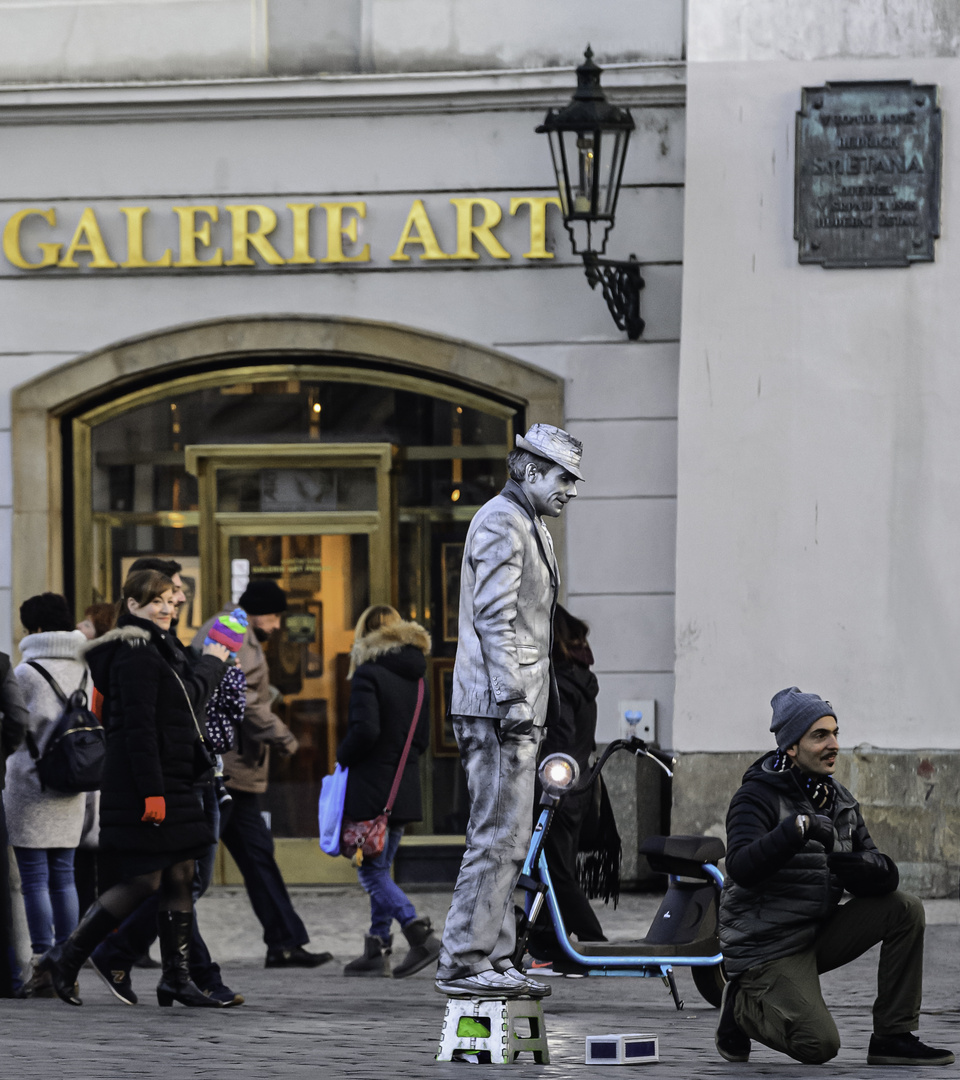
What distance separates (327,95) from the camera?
404 inches

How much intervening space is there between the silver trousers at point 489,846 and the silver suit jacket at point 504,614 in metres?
0.10

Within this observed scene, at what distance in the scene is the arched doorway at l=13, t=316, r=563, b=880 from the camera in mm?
10523

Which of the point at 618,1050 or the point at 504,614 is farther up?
the point at 504,614

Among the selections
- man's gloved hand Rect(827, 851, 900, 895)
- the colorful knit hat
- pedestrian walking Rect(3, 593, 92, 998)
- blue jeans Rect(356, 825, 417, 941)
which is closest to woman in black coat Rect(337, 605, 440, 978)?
blue jeans Rect(356, 825, 417, 941)

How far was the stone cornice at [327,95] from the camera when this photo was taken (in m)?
10.1

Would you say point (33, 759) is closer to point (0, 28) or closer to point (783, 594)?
point (783, 594)

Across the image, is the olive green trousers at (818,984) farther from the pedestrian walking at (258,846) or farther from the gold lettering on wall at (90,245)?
the gold lettering on wall at (90,245)

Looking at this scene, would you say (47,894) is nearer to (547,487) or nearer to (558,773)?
(558,773)

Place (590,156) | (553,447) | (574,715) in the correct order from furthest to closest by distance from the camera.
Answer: (590,156) < (574,715) < (553,447)

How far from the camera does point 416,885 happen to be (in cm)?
1045

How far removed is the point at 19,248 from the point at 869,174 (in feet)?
15.5

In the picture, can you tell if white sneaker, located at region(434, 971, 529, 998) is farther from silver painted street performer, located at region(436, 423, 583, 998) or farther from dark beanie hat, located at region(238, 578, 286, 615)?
dark beanie hat, located at region(238, 578, 286, 615)

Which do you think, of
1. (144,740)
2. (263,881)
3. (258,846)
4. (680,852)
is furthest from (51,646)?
(680,852)

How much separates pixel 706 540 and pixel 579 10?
3.05 metres
